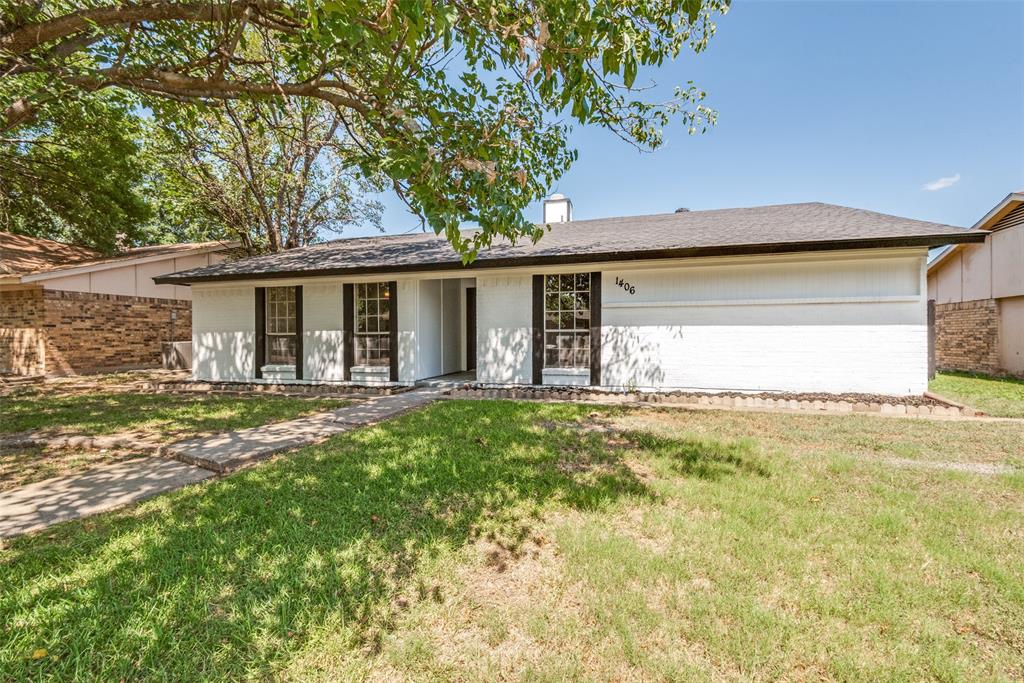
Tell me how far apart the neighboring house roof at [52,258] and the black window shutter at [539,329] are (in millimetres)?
13121

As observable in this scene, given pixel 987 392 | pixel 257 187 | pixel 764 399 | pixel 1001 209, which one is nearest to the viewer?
pixel 764 399

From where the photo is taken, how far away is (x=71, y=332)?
12695mm

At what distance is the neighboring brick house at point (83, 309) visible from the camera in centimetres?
1232

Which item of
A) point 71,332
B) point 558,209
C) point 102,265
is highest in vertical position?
point 558,209

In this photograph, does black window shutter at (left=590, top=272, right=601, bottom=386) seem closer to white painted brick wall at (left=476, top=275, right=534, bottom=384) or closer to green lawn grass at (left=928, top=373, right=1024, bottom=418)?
white painted brick wall at (left=476, top=275, right=534, bottom=384)

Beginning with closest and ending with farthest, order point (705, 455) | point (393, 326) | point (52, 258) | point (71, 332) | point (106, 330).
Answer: point (705, 455), point (393, 326), point (71, 332), point (106, 330), point (52, 258)

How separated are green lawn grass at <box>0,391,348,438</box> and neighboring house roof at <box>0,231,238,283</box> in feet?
15.6

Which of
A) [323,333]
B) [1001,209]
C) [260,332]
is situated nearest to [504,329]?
[323,333]

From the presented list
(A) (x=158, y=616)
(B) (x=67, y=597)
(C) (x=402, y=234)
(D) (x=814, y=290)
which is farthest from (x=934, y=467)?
(C) (x=402, y=234)

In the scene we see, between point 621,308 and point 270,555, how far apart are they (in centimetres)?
732

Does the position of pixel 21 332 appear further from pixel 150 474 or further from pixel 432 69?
pixel 432 69

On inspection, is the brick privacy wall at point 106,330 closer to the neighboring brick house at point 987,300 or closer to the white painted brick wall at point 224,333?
the white painted brick wall at point 224,333

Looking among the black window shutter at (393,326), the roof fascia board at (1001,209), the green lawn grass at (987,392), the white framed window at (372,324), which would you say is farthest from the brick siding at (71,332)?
the roof fascia board at (1001,209)

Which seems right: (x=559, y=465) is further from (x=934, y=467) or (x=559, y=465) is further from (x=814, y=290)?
(x=814, y=290)
